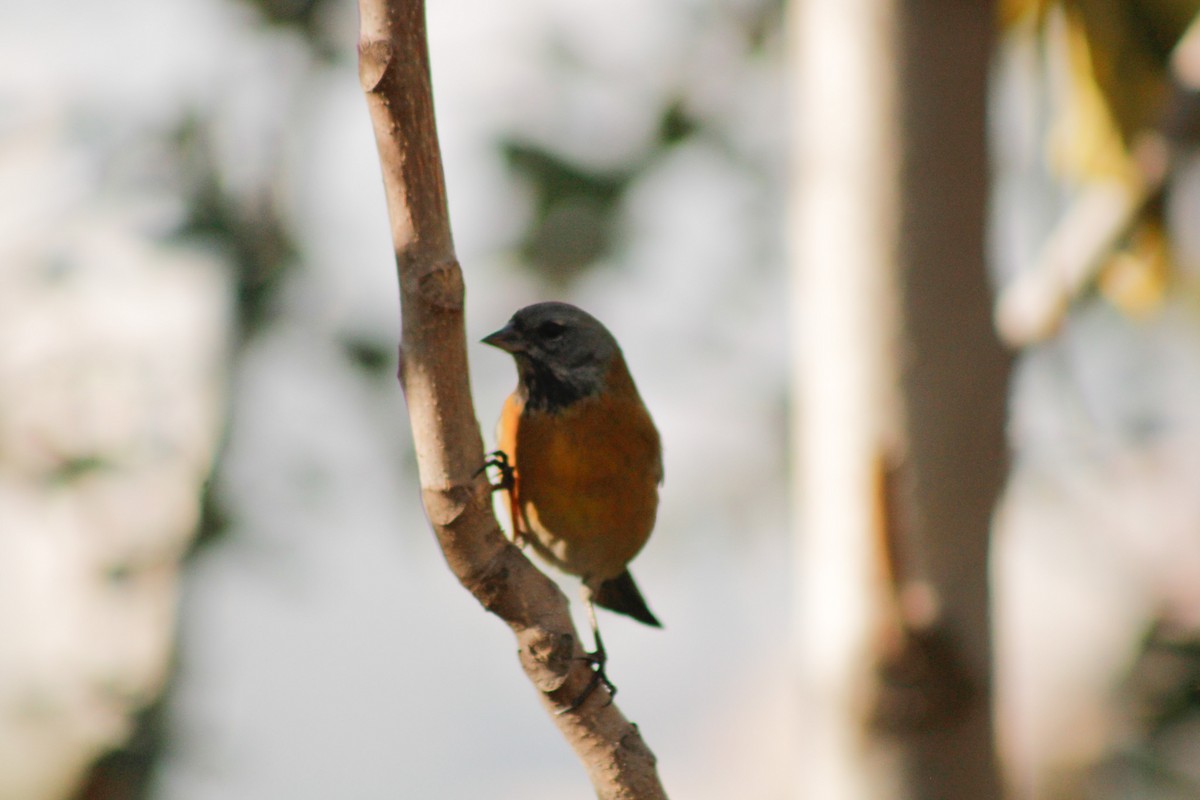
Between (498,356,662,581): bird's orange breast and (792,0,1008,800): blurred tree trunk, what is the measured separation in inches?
31.2

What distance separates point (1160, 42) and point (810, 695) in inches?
100.0

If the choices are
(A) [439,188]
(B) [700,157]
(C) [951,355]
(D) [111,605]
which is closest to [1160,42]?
(C) [951,355]

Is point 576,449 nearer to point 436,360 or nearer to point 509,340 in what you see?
point 509,340

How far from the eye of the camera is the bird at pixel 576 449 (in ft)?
8.52

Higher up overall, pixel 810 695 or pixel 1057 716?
pixel 1057 716

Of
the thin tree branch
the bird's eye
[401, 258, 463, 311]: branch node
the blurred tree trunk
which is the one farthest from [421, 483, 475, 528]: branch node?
the blurred tree trunk

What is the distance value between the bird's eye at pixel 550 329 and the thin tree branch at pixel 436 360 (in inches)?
46.9

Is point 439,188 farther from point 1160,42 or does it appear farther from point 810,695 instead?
point 1160,42

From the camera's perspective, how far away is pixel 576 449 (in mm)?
2684

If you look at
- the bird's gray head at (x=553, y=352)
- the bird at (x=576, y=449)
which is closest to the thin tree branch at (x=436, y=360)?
the bird at (x=576, y=449)

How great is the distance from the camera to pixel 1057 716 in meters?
6.54

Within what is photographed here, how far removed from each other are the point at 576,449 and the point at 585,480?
90 mm

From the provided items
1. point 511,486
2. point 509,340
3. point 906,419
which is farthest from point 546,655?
point 906,419

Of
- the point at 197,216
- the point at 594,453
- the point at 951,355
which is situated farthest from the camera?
the point at 197,216
